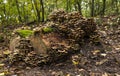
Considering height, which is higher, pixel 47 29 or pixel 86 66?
pixel 47 29

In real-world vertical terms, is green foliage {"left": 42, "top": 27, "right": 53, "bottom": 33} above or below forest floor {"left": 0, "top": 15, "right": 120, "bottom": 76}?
above

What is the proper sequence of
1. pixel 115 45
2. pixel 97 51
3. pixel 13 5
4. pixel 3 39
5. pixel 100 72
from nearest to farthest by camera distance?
pixel 100 72, pixel 97 51, pixel 115 45, pixel 3 39, pixel 13 5

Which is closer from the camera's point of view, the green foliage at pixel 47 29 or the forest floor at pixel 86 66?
the forest floor at pixel 86 66

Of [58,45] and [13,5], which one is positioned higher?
[13,5]

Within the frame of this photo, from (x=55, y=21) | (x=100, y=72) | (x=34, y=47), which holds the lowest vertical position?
(x=100, y=72)

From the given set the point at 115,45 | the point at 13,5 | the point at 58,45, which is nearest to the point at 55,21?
the point at 58,45

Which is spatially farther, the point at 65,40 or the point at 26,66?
the point at 65,40

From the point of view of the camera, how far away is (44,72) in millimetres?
7082

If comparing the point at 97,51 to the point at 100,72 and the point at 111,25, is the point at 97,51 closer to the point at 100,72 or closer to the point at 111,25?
the point at 100,72

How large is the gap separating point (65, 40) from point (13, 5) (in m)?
15.3

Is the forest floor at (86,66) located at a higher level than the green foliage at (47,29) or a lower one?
lower

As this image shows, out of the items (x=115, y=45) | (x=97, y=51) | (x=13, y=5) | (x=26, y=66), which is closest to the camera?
(x=26, y=66)

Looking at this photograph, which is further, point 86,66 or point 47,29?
point 47,29

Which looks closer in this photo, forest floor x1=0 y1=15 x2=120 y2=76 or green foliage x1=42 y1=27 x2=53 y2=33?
forest floor x1=0 y1=15 x2=120 y2=76
